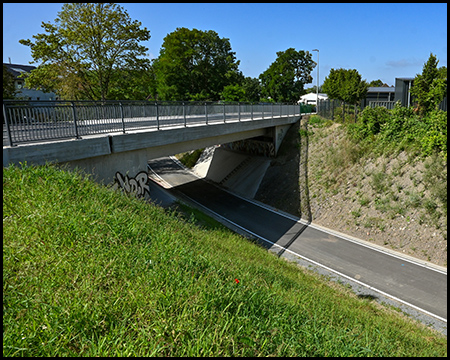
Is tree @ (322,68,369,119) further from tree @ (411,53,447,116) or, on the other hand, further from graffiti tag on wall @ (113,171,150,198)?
graffiti tag on wall @ (113,171,150,198)

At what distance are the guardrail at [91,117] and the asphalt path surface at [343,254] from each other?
7264 mm

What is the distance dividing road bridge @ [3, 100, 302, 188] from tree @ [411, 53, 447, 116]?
46.5ft

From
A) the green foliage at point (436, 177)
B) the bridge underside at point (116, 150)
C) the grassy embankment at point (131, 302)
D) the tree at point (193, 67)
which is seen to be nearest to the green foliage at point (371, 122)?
the green foliage at point (436, 177)

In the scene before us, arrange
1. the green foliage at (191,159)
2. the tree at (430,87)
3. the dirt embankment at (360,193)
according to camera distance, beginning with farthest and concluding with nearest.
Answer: the green foliage at (191,159) → the tree at (430,87) → the dirt embankment at (360,193)

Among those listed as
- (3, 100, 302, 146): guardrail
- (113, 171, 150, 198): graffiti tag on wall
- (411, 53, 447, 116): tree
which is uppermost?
(411, 53, 447, 116): tree

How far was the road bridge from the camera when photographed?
976 cm

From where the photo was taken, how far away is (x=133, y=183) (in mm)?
13859

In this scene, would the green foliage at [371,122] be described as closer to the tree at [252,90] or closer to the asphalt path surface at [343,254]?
the asphalt path surface at [343,254]

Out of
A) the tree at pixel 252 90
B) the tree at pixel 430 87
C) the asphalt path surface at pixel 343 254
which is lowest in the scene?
the asphalt path surface at pixel 343 254

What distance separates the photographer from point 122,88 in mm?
30375

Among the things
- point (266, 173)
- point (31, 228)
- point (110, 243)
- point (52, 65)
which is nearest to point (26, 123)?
point (31, 228)

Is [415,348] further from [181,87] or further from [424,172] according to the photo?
[181,87]

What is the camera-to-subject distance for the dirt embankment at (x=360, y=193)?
55.4 ft

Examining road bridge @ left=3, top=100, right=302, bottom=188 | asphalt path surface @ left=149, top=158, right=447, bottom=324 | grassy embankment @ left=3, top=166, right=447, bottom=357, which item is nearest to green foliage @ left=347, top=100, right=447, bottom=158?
asphalt path surface @ left=149, top=158, right=447, bottom=324
